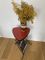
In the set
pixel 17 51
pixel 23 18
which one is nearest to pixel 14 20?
pixel 23 18

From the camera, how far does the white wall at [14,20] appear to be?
2671mm

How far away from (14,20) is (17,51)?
2.14ft

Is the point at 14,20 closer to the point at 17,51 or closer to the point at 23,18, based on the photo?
the point at 23,18

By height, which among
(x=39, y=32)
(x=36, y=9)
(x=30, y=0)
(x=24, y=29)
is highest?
(x=30, y=0)

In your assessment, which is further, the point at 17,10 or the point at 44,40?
the point at 44,40

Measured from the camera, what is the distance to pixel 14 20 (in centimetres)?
281

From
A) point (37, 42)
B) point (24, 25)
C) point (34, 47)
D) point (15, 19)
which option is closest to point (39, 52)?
point (34, 47)

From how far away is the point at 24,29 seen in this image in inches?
94.3

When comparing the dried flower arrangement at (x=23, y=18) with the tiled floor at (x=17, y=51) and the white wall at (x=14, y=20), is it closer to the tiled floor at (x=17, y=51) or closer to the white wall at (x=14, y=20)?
the tiled floor at (x=17, y=51)

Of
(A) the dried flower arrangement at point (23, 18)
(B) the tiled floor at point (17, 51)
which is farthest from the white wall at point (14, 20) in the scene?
(A) the dried flower arrangement at point (23, 18)

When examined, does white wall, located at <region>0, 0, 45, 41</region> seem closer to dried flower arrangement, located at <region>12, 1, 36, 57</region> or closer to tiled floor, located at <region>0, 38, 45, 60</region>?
tiled floor, located at <region>0, 38, 45, 60</region>

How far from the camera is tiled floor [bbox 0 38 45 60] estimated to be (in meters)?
2.32

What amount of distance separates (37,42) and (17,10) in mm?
849

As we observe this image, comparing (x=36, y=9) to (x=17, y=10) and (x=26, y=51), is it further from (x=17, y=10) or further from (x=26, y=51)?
(x=26, y=51)
